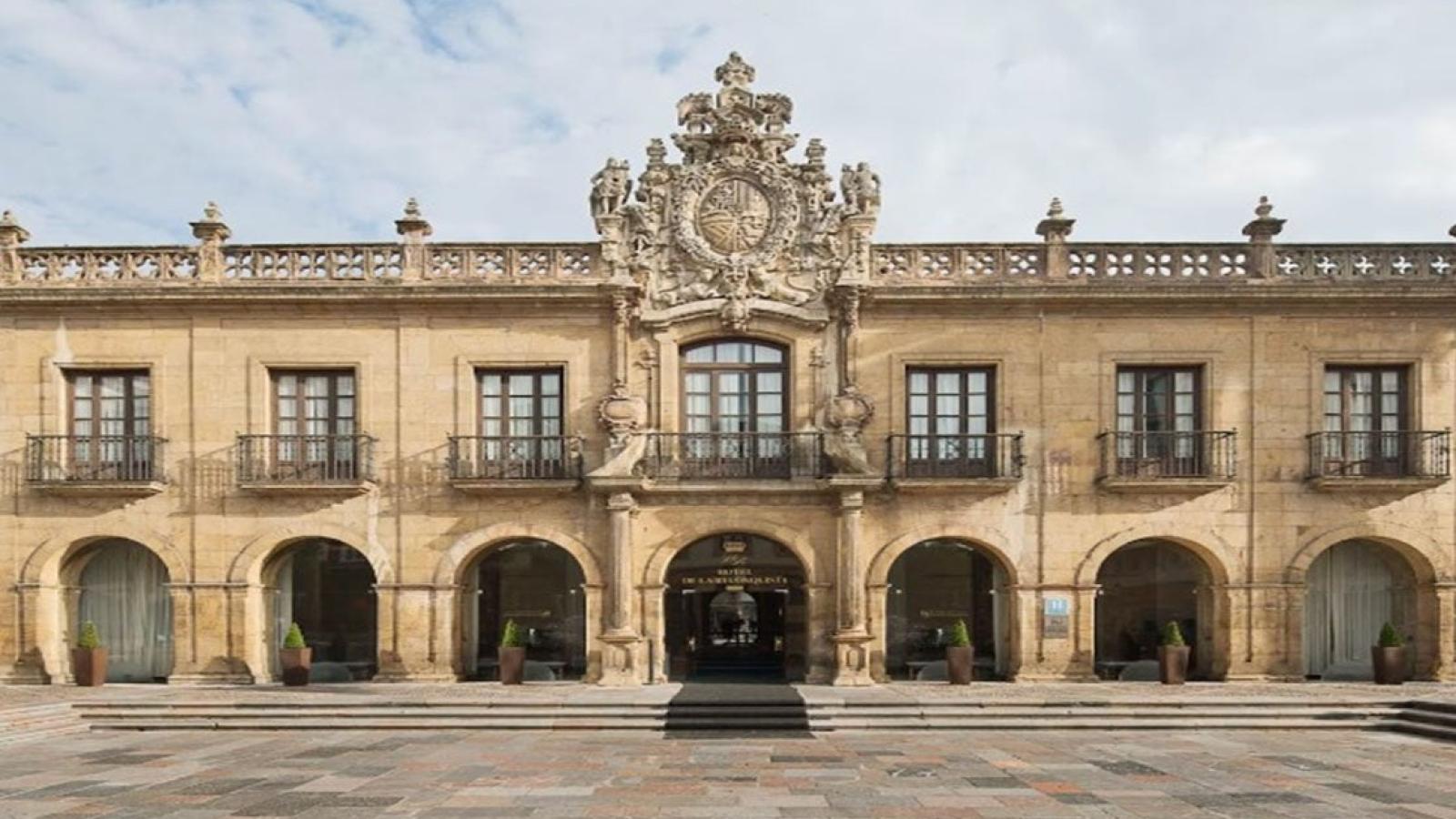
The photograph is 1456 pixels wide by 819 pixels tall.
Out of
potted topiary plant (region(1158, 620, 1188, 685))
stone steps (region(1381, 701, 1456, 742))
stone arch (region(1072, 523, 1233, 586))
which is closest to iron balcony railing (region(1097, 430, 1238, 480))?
stone arch (region(1072, 523, 1233, 586))

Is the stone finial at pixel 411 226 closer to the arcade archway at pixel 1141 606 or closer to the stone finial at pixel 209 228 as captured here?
the stone finial at pixel 209 228

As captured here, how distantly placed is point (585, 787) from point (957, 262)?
12.1m

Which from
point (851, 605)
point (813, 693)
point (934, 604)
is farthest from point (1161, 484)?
point (813, 693)

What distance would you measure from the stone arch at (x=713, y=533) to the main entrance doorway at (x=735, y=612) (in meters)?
0.63

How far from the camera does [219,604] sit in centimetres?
1989

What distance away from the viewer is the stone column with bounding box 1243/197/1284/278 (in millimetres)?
20141

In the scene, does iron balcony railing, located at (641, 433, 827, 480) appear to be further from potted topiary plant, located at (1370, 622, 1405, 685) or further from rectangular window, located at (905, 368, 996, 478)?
potted topiary plant, located at (1370, 622, 1405, 685)

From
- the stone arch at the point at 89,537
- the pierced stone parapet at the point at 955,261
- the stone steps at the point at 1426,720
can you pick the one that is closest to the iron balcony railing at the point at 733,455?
the pierced stone parapet at the point at 955,261

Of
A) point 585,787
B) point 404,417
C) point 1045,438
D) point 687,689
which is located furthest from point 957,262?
point 585,787

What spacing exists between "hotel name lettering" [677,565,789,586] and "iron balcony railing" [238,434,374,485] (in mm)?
6329

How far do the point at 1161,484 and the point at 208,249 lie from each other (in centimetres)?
1747

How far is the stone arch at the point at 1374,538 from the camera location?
1969 centimetres

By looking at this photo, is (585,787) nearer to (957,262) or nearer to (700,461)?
(700,461)

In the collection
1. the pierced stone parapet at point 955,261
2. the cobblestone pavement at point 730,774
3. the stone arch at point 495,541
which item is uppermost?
the pierced stone parapet at point 955,261
